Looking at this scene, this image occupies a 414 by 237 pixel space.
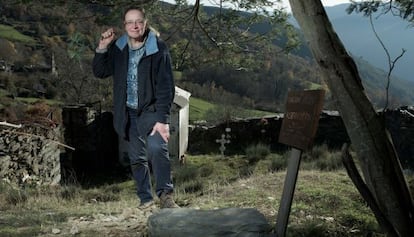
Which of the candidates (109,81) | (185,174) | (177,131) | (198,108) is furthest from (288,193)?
(198,108)

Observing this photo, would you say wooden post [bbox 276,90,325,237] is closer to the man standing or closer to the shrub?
the man standing

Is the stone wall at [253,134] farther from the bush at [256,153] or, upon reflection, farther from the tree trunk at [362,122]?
the tree trunk at [362,122]

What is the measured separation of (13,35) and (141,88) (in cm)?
4972

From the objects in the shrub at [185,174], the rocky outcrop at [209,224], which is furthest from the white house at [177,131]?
the rocky outcrop at [209,224]

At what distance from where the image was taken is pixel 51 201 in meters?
5.89

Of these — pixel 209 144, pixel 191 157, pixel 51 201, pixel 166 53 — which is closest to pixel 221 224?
pixel 166 53

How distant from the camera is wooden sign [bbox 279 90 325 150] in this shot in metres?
3.20

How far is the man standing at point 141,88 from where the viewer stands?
383 centimetres

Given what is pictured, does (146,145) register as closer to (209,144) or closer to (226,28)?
(226,28)

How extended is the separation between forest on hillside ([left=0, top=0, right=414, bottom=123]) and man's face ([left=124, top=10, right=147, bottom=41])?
2.11 ft

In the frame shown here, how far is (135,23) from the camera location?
382cm

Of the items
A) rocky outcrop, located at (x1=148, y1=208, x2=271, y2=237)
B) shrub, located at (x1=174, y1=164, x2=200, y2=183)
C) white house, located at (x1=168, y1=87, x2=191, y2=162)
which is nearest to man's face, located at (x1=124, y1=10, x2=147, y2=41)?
rocky outcrop, located at (x1=148, y1=208, x2=271, y2=237)

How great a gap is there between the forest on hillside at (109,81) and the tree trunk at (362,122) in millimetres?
2255

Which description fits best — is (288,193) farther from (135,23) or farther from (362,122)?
(135,23)
